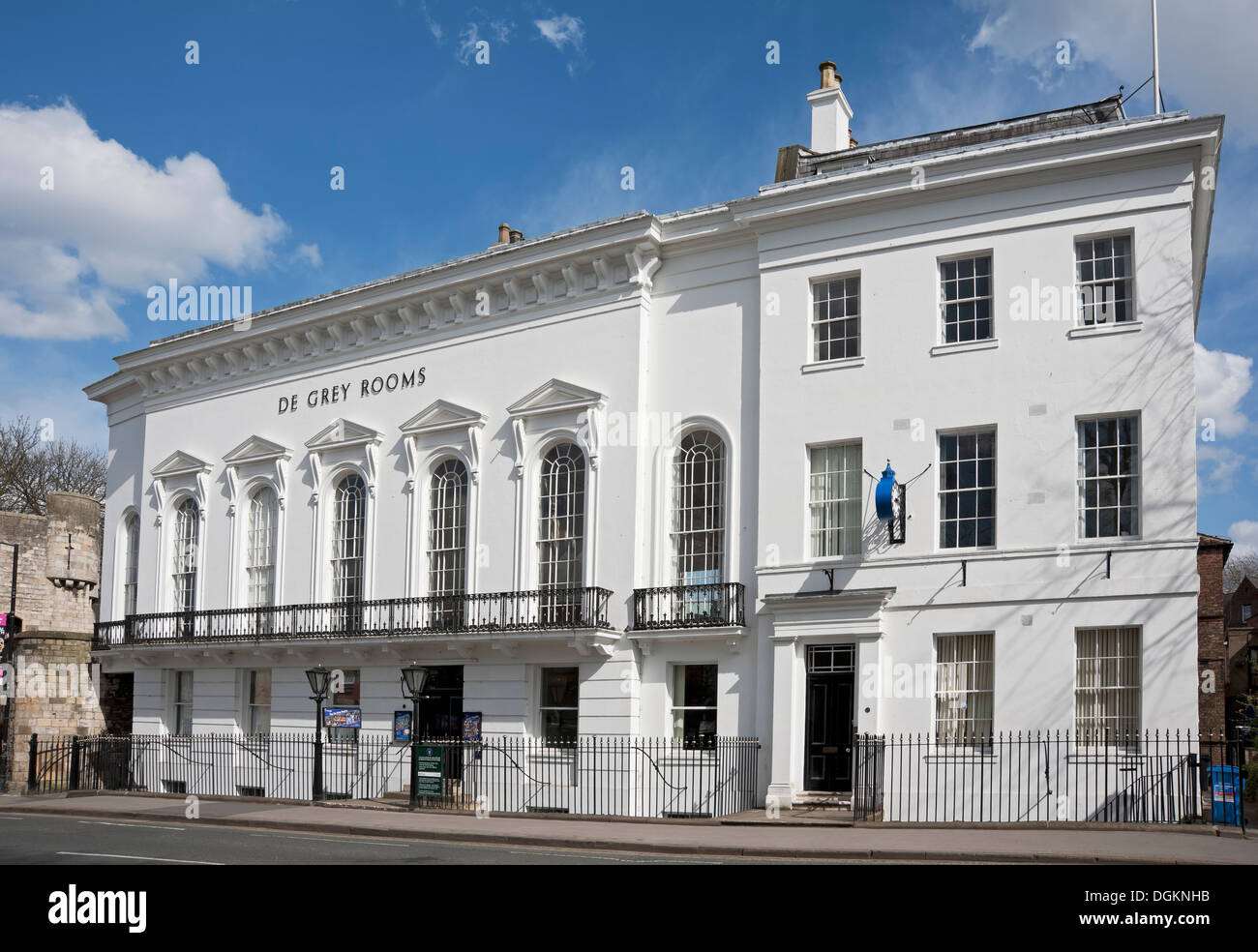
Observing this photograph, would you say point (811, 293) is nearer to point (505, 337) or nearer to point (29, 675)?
point (505, 337)

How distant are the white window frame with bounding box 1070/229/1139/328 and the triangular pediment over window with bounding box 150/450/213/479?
22322 millimetres

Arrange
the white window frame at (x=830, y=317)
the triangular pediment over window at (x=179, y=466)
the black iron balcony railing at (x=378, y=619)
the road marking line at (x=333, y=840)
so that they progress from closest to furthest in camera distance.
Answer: the road marking line at (x=333, y=840), the white window frame at (x=830, y=317), the black iron balcony railing at (x=378, y=619), the triangular pediment over window at (x=179, y=466)

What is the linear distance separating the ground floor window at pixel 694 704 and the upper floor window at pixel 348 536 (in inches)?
353

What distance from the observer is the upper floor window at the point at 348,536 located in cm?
2927

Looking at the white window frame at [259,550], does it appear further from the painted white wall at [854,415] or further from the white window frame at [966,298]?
the white window frame at [966,298]

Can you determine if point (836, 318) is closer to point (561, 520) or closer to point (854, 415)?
point (854, 415)

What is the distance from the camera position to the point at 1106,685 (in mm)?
19625

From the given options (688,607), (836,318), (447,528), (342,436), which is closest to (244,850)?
(688,607)

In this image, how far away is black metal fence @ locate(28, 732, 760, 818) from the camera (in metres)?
22.9

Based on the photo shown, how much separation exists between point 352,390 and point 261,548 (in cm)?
509

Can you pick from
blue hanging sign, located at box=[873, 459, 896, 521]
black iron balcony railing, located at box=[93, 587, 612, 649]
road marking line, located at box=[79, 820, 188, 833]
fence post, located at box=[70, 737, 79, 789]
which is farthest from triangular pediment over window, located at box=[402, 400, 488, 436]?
fence post, located at box=[70, 737, 79, 789]

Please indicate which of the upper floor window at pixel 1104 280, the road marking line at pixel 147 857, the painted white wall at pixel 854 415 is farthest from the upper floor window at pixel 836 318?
the road marking line at pixel 147 857

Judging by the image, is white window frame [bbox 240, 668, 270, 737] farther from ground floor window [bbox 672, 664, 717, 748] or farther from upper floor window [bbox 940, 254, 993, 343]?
upper floor window [bbox 940, 254, 993, 343]
